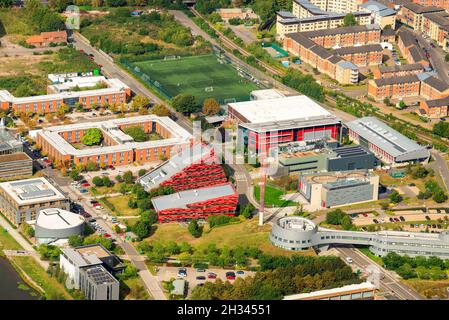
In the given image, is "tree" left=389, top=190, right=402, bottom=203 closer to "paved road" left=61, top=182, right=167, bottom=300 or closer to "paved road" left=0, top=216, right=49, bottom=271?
"paved road" left=61, top=182, right=167, bottom=300

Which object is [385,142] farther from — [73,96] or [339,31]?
[339,31]

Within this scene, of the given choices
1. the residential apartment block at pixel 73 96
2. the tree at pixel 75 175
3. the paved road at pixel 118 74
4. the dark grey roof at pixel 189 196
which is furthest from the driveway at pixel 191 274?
the residential apartment block at pixel 73 96

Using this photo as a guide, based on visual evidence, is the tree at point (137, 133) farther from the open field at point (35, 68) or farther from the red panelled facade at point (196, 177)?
the open field at point (35, 68)


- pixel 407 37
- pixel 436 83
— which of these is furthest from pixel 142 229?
pixel 407 37

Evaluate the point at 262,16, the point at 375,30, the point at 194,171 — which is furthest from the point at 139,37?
the point at 194,171

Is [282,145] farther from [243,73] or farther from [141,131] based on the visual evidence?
[243,73]
